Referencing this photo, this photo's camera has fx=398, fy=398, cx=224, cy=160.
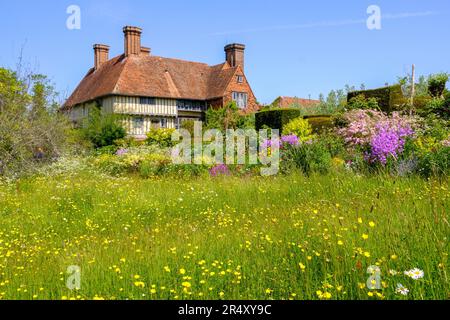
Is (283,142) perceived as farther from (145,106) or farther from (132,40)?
(132,40)

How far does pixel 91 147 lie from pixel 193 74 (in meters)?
16.5

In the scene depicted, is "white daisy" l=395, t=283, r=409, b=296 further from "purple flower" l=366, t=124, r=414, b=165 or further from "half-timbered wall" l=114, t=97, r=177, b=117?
"half-timbered wall" l=114, t=97, r=177, b=117

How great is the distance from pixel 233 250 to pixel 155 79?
30.6 m

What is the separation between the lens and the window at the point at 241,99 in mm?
34737

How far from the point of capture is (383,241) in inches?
144

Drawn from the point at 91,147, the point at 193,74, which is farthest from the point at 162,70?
the point at 91,147

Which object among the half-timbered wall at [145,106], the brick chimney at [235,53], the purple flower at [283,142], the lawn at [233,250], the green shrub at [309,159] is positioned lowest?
the lawn at [233,250]

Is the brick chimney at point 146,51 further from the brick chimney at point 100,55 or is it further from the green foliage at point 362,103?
the green foliage at point 362,103

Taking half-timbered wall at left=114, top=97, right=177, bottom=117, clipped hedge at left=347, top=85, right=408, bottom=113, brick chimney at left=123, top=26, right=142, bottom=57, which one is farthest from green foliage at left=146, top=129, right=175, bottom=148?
brick chimney at left=123, top=26, right=142, bottom=57

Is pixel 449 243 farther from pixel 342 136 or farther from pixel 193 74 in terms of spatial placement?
pixel 193 74

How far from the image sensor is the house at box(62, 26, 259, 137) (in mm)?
31406

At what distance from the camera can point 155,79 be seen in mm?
33094

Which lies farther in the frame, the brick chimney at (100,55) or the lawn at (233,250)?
the brick chimney at (100,55)

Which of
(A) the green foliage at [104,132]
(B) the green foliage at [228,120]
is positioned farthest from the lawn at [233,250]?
(A) the green foliage at [104,132]
